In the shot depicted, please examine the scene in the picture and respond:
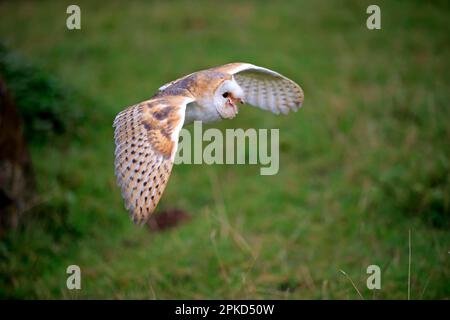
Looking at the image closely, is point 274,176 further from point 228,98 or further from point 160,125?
point 160,125

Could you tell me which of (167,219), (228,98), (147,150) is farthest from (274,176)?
(147,150)

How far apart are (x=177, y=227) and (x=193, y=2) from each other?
6228 millimetres

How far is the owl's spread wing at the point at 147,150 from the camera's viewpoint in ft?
9.03

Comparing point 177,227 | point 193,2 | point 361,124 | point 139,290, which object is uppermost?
point 193,2

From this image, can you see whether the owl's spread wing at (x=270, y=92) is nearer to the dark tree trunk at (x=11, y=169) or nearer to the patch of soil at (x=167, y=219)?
the patch of soil at (x=167, y=219)

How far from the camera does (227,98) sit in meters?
3.04

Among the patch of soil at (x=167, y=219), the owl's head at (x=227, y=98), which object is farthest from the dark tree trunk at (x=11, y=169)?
the owl's head at (x=227, y=98)

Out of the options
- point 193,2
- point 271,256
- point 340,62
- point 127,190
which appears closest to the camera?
point 127,190

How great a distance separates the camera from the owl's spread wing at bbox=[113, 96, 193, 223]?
108 inches

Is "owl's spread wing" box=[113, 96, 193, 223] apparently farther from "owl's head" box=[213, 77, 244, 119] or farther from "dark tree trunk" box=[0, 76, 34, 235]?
"dark tree trunk" box=[0, 76, 34, 235]
